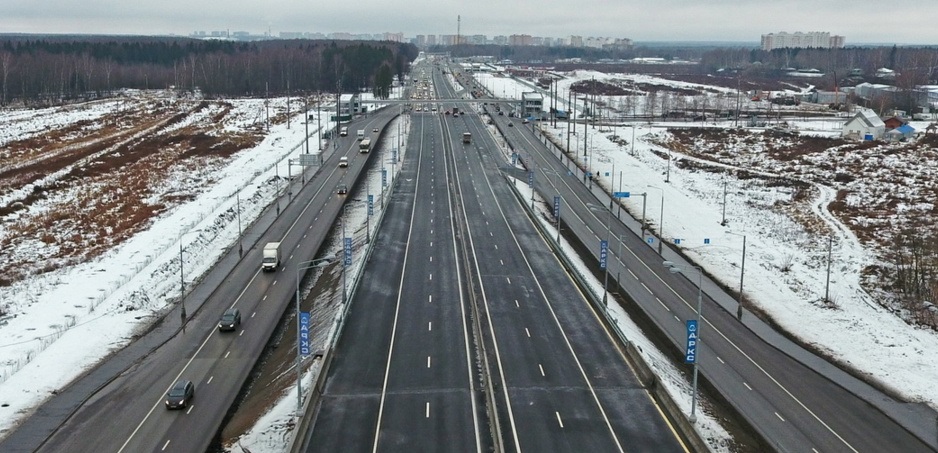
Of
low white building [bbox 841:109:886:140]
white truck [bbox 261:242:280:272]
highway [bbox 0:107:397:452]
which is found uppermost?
low white building [bbox 841:109:886:140]

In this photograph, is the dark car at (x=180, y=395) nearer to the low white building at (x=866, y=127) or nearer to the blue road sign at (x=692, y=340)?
the blue road sign at (x=692, y=340)

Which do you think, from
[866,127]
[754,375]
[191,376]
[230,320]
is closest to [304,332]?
[191,376]

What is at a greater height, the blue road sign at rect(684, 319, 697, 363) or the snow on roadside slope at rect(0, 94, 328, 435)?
the blue road sign at rect(684, 319, 697, 363)

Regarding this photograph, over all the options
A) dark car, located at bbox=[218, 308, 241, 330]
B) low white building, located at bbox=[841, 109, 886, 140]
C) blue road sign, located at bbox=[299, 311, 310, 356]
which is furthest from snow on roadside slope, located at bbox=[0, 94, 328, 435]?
low white building, located at bbox=[841, 109, 886, 140]

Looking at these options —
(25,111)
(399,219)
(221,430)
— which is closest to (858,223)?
(399,219)

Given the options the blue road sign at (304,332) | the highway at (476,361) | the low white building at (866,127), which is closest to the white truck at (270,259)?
the highway at (476,361)

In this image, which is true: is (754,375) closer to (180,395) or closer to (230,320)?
(180,395)

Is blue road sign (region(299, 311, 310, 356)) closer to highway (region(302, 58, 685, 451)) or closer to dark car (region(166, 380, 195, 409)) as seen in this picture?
highway (region(302, 58, 685, 451))

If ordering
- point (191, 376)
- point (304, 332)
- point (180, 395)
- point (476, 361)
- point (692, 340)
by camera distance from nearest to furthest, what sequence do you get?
point (180, 395) < point (304, 332) < point (692, 340) < point (191, 376) < point (476, 361)
